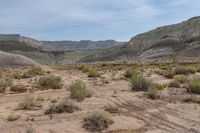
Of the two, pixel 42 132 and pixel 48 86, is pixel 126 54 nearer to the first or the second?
pixel 48 86

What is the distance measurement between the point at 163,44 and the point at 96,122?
419 feet

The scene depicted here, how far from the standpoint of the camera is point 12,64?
75.7m

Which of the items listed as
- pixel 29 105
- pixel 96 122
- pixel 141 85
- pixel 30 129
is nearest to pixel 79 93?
pixel 29 105

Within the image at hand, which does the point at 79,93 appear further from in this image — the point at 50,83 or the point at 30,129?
the point at 50,83

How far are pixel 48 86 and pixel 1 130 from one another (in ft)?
43.3

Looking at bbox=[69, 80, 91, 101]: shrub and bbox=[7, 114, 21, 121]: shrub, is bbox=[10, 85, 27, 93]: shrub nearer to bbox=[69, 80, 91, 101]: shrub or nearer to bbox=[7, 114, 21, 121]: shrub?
bbox=[69, 80, 91, 101]: shrub

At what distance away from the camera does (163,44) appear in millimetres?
140750

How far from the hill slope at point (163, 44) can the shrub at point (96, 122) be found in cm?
9244

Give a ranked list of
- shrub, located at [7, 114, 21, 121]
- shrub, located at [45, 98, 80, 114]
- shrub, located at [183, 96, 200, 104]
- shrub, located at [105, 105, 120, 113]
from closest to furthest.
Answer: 1. shrub, located at [7, 114, 21, 121]
2. shrub, located at [45, 98, 80, 114]
3. shrub, located at [105, 105, 120, 113]
4. shrub, located at [183, 96, 200, 104]

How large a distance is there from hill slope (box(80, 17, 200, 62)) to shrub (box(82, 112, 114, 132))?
9244 centimetres

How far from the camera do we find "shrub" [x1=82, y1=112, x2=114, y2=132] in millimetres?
14810

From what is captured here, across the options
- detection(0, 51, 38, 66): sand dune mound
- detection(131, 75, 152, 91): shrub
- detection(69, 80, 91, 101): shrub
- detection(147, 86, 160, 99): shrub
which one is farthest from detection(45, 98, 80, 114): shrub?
detection(0, 51, 38, 66): sand dune mound

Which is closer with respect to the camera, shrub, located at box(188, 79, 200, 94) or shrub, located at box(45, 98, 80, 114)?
shrub, located at box(45, 98, 80, 114)

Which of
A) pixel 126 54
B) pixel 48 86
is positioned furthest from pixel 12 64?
pixel 126 54
